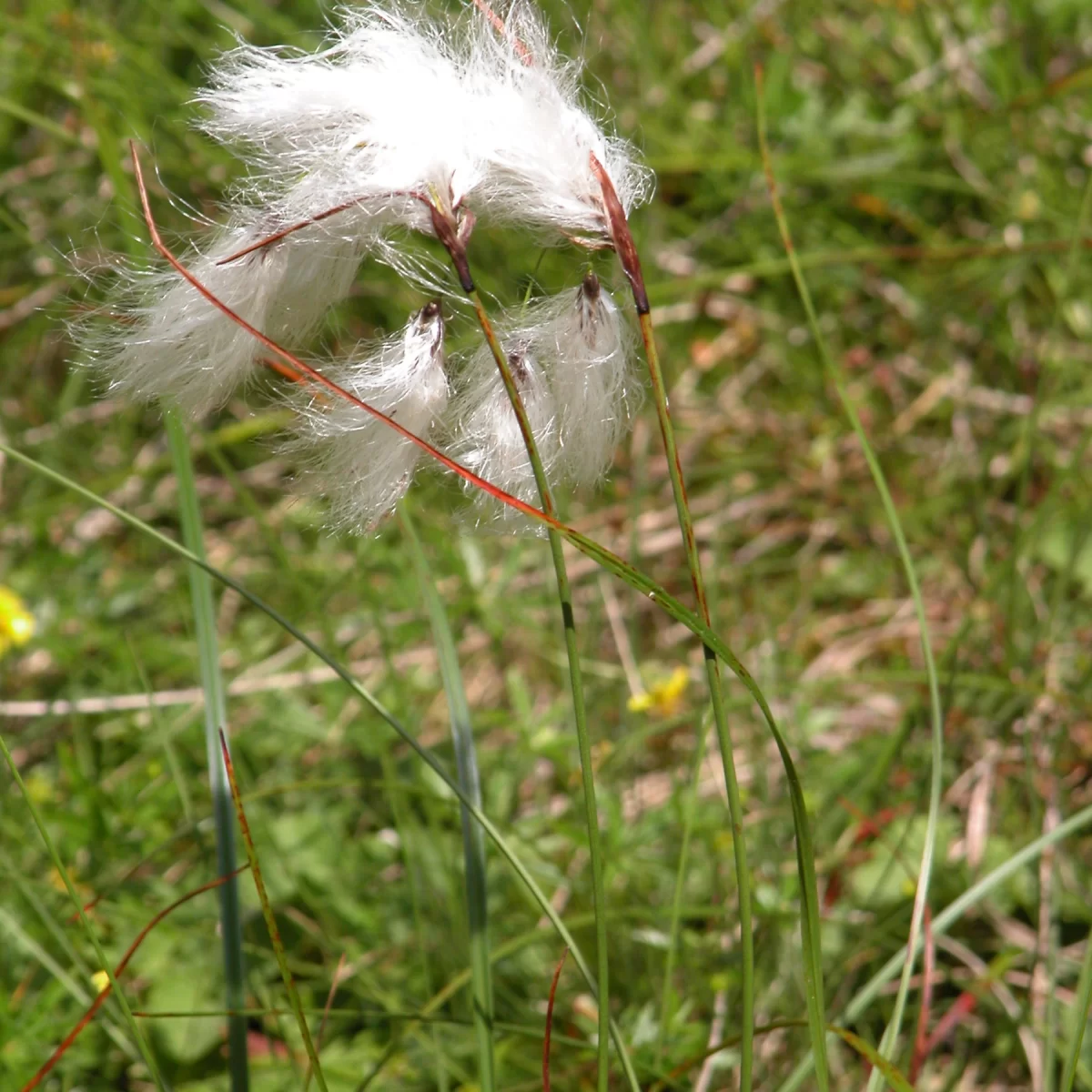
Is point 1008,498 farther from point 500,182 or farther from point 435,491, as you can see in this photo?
point 500,182

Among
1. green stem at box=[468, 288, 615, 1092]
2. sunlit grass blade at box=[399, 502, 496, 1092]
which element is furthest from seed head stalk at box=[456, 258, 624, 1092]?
sunlit grass blade at box=[399, 502, 496, 1092]

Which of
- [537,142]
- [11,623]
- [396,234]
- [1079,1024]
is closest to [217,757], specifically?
[396,234]

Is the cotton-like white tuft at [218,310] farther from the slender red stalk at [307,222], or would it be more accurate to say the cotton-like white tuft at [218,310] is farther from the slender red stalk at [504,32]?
the slender red stalk at [504,32]

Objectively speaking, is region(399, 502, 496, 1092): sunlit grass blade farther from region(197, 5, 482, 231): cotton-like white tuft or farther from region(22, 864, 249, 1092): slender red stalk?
region(197, 5, 482, 231): cotton-like white tuft

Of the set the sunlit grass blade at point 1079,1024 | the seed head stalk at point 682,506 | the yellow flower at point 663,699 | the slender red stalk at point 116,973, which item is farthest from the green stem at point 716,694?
the yellow flower at point 663,699

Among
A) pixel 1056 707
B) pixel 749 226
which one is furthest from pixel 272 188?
pixel 749 226
